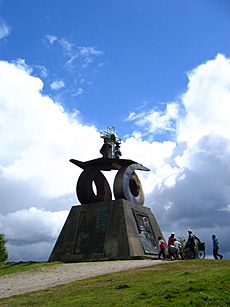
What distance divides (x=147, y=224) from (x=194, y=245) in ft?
21.4

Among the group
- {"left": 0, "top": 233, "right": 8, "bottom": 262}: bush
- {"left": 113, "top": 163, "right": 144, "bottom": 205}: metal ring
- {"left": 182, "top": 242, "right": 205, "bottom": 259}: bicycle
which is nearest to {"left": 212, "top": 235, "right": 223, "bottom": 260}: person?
{"left": 182, "top": 242, "right": 205, "bottom": 259}: bicycle

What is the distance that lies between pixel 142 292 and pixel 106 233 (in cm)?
1726

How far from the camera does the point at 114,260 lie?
2880 centimetres

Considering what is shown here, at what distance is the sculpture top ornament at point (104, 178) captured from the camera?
33.9m

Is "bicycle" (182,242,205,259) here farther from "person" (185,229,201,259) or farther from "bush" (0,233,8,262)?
"bush" (0,233,8,262)

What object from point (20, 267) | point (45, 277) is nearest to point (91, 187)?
point (20, 267)

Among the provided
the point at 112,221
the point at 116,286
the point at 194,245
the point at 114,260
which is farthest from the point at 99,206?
the point at 116,286

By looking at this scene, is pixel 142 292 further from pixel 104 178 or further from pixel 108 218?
pixel 104 178

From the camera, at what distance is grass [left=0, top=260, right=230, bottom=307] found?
12609 millimetres

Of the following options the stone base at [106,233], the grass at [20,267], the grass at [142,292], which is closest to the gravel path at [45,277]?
the grass at [20,267]

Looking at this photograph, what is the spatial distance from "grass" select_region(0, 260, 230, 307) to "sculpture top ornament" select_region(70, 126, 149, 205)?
15548 mm

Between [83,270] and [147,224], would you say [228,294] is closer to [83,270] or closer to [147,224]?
[83,270]

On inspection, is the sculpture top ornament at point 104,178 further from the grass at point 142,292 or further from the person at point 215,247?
the grass at point 142,292

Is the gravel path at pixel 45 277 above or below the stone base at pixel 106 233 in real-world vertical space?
below
